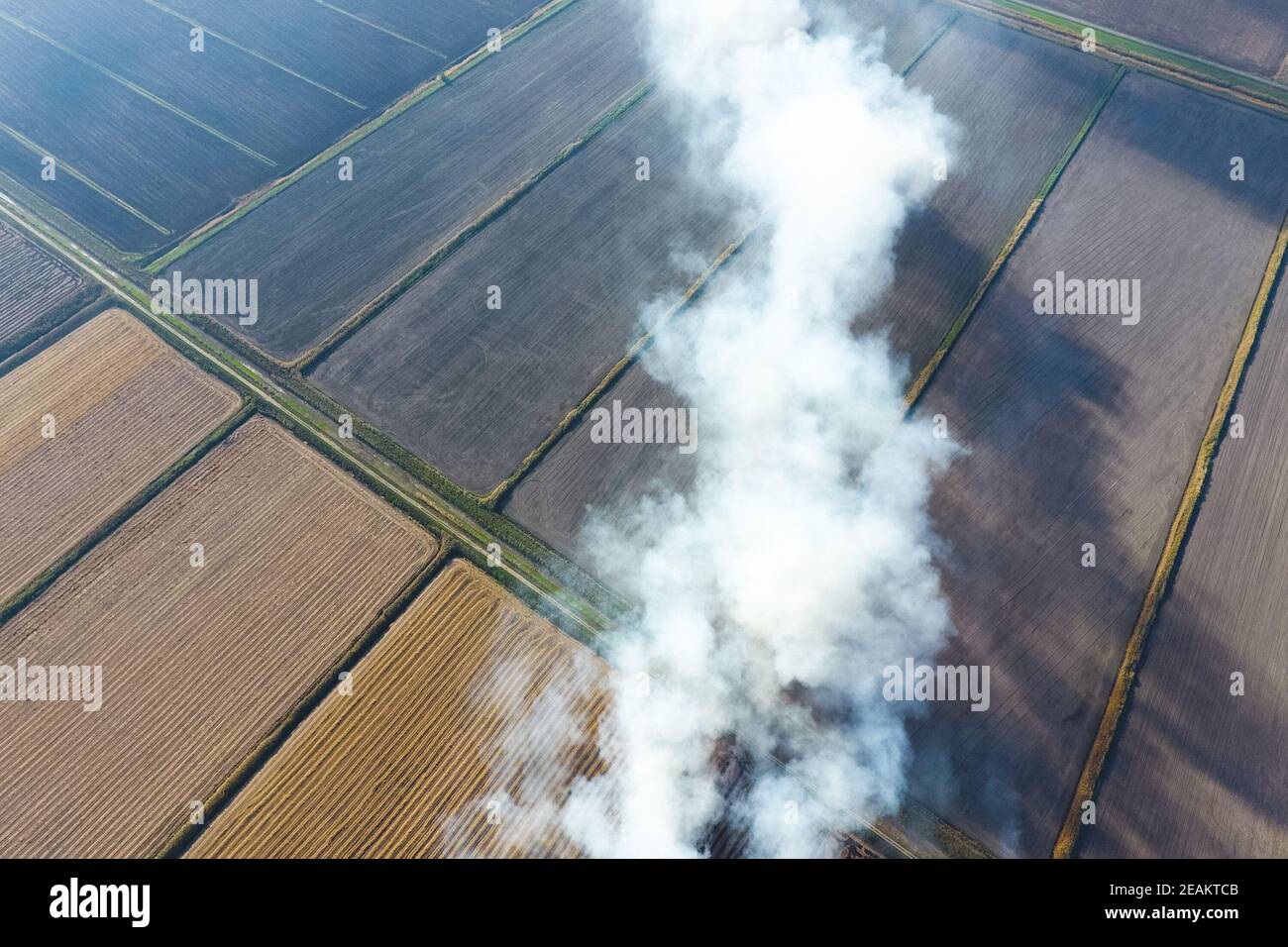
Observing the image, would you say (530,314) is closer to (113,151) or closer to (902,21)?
(113,151)

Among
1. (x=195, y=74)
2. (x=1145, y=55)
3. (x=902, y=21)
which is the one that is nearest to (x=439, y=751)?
(x=195, y=74)

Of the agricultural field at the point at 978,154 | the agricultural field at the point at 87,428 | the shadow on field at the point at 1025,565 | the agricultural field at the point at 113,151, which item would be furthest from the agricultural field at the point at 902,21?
the agricultural field at the point at 87,428

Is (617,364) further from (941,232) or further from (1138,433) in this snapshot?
(1138,433)

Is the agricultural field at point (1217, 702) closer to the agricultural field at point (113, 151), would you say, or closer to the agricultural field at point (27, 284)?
the agricultural field at point (113, 151)

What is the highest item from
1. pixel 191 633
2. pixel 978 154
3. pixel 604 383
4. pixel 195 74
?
pixel 978 154

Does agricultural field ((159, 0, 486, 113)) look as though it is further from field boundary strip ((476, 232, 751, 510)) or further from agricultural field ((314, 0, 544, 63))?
field boundary strip ((476, 232, 751, 510))

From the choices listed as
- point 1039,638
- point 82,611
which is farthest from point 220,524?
point 1039,638
